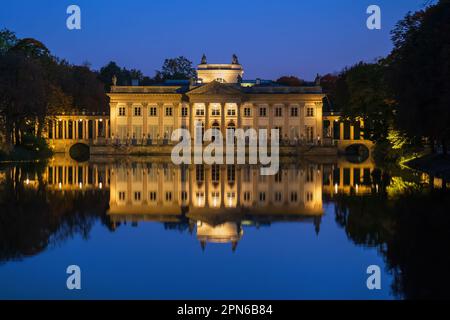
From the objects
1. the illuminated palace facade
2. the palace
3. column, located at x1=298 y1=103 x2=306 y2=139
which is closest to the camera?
the palace

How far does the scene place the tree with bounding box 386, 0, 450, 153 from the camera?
3384cm

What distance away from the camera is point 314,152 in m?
80.8

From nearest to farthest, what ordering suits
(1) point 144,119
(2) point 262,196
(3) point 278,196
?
(2) point 262,196 < (3) point 278,196 < (1) point 144,119

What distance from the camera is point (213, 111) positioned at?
89.0 metres

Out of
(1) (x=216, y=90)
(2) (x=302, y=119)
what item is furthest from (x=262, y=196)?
(2) (x=302, y=119)

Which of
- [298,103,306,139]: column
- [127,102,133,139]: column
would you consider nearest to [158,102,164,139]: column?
[127,102,133,139]: column

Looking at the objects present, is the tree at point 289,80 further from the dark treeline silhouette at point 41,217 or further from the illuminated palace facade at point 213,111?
the dark treeline silhouette at point 41,217

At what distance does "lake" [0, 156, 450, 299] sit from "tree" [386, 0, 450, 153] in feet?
23.1

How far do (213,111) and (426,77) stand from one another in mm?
53822

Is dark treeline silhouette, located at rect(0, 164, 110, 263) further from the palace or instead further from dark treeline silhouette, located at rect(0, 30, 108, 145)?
the palace

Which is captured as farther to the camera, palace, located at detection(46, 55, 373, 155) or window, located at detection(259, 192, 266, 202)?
palace, located at detection(46, 55, 373, 155)

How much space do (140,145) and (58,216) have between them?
63182 millimetres

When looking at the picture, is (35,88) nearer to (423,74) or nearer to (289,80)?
(423,74)

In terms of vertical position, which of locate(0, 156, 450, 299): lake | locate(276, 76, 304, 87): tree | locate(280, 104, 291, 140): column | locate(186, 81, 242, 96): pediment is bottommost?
locate(0, 156, 450, 299): lake
